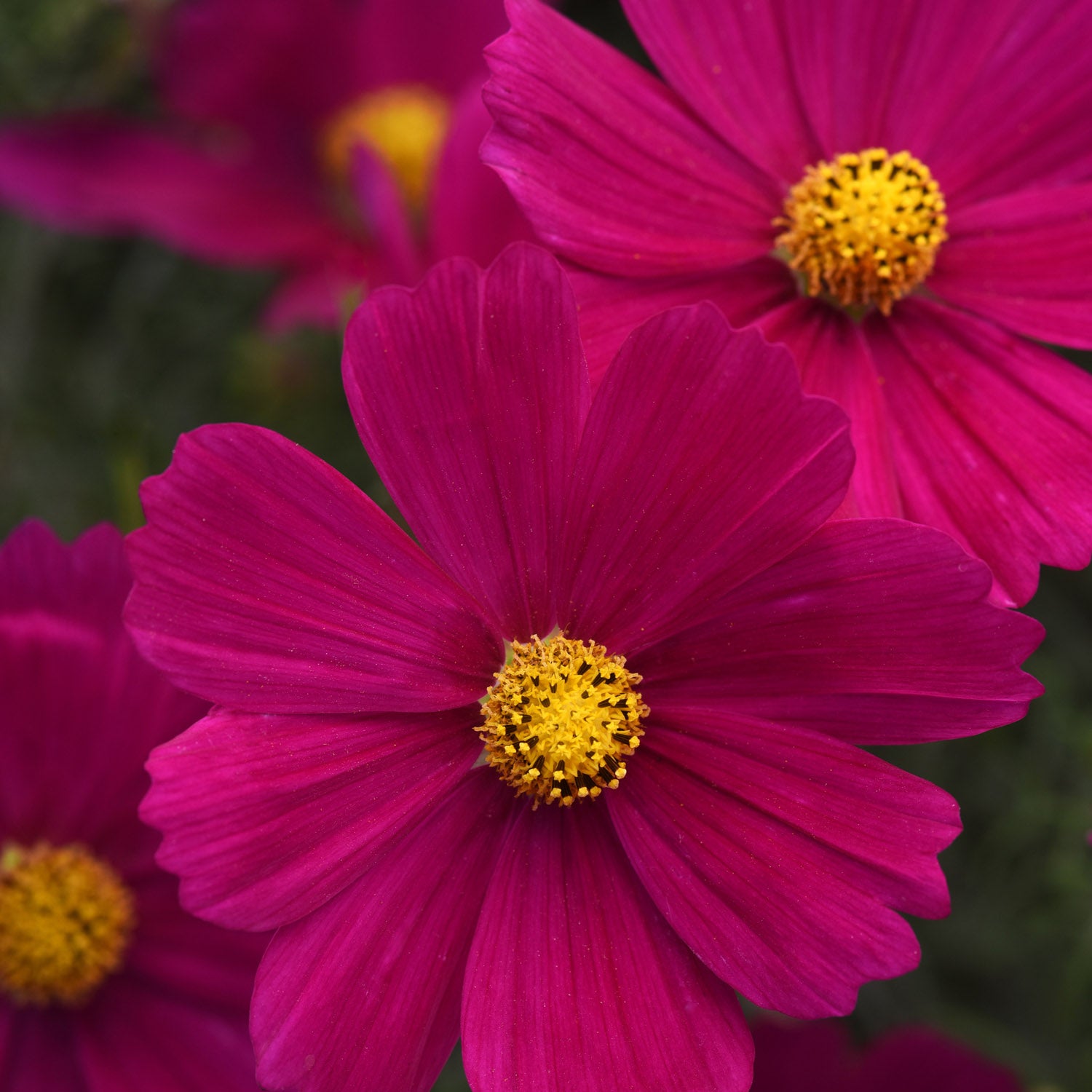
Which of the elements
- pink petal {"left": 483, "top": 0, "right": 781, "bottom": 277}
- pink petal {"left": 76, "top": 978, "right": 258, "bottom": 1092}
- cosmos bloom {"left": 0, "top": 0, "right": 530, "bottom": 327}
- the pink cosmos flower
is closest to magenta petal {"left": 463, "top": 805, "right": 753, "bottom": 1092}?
the pink cosmos flower

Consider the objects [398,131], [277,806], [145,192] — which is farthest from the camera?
[398,131]

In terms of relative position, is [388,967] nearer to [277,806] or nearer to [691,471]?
[277,806]

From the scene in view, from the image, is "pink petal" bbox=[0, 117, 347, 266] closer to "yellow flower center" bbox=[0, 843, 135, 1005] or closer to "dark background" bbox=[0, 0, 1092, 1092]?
"dark background" bbox=[0, 0, 1092, 1092]

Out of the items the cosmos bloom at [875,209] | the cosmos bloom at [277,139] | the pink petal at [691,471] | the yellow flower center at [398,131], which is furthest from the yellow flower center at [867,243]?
the yellow flower center at [398,131]

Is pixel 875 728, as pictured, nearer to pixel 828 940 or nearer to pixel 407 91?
pixel 828 940

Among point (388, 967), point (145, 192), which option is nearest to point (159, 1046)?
point (388, 967)

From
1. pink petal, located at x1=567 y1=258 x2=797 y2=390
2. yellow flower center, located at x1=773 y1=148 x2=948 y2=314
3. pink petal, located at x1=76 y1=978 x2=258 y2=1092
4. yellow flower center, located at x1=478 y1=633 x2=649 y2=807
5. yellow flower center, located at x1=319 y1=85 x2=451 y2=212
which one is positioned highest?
yellow flower center, located at x1=319 y1=85 x2=451 y2=212

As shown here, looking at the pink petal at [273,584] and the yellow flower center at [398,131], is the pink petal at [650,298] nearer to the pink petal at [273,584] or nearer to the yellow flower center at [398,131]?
the pink petal at [273,584]
